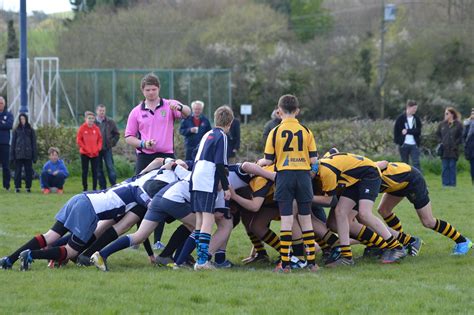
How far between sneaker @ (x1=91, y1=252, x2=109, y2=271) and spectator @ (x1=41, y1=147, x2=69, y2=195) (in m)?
10.4

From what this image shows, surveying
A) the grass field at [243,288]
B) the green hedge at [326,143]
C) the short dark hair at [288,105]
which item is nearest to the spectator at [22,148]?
the green hedge at [326,143]

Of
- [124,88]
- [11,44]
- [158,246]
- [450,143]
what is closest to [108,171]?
[450,143]

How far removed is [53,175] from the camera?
1912 centimetres

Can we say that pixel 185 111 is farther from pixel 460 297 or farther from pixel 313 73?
pixel 313 73

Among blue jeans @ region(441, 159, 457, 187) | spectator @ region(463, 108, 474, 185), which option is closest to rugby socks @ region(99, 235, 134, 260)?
blue jeans @ region(441, 159, 457, 187)

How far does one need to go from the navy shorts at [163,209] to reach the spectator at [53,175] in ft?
33.9

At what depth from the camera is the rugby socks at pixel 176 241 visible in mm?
9555

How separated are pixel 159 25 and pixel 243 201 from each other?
45.2 metres

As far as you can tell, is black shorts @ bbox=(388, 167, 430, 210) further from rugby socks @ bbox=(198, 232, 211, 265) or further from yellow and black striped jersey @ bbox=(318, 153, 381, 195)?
rugby socks @ bbox=(198, 232, 211, 265)

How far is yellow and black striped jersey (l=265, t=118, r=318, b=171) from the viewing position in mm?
8938

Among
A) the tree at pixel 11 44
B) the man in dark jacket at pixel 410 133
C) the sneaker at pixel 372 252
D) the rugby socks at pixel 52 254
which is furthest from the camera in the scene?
the tree at pixel 11 44

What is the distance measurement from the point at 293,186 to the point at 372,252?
5.41ft

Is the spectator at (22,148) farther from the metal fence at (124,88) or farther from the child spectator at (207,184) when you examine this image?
the metal fence at (124,88)

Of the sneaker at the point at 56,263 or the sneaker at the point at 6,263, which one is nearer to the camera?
the sneaker at the point at 6,263
